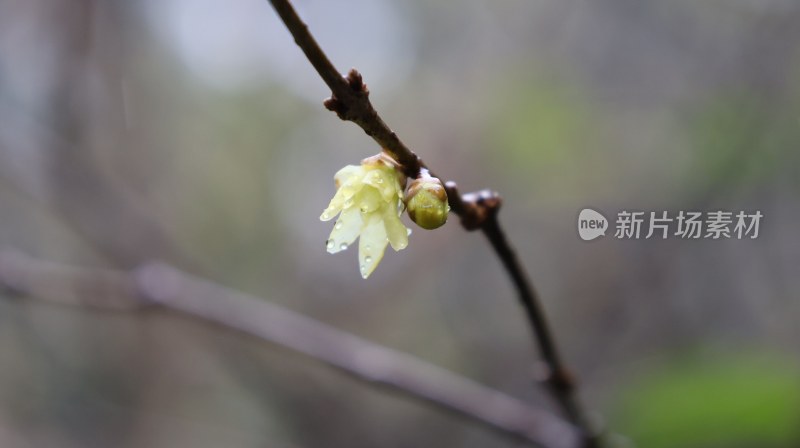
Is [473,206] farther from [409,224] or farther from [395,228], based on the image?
[409,224]

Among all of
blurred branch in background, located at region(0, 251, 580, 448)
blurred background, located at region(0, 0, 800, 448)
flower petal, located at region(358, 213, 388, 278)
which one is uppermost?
blurred background, located at region(0, 0, 800, 448)

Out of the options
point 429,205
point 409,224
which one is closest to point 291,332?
point 409,224

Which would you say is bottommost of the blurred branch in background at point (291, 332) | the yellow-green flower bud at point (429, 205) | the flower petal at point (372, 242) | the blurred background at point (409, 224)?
the yellow-green flower bud at point (429, 205)

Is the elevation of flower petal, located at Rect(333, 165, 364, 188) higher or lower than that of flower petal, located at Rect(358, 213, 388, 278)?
higher

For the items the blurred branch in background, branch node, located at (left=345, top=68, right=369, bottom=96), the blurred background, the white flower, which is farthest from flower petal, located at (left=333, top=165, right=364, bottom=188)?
the blurred background

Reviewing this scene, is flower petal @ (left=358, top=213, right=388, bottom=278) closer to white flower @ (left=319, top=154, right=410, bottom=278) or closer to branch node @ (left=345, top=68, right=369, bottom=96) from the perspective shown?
white flower @ (left=319, top=154, right=410, bottom=278)

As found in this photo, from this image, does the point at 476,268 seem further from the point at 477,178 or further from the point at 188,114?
the point at 188,114

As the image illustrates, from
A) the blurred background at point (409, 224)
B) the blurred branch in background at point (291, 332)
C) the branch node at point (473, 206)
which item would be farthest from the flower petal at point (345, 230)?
the blurred background at point (409, 224)

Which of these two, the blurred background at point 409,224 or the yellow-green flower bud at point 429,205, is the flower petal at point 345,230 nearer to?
the yellow-green flower bud at point 429,205
